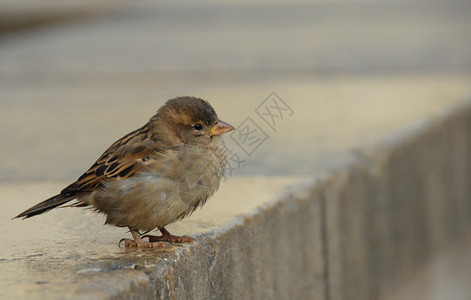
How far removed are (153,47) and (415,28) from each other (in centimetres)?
393

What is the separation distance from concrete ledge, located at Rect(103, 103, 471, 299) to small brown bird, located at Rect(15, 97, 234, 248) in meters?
0.21

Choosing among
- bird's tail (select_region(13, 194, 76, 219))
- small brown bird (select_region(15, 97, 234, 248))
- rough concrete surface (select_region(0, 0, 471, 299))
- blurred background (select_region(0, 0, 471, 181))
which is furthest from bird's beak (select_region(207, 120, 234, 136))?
blurred background (select_region(0, 0, 471, 181))

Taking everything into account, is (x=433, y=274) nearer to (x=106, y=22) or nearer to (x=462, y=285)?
(x=462, y=285)

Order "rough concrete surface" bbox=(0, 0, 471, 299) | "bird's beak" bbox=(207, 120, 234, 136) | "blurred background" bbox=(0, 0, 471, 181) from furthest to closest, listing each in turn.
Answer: "blurred background" bbox=(0, 0, 471, 181)
"bird's beak" bbox=(207, 120, 234, 136)
"rough concrete surface" bbox=(0, 0, 471, 299)

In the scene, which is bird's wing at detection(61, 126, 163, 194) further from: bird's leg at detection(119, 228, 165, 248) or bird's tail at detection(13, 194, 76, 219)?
bird's leg at detection(119, 228, 165, 248)

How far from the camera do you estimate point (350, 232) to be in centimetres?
486

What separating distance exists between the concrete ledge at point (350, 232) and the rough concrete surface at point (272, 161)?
0.04 feet

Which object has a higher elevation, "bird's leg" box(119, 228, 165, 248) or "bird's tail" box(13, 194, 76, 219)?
"bird's tail" box(13, 194, 76, 219)

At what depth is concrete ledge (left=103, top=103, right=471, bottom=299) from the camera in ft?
12.0

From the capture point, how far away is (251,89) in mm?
8359

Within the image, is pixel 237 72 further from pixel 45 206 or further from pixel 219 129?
pixel 45 206

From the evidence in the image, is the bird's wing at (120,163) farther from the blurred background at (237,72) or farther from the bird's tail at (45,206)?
the blurred background at (237,72)

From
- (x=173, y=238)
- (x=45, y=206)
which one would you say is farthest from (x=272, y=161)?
(x=45, y=206)

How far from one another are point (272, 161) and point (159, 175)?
210cm
